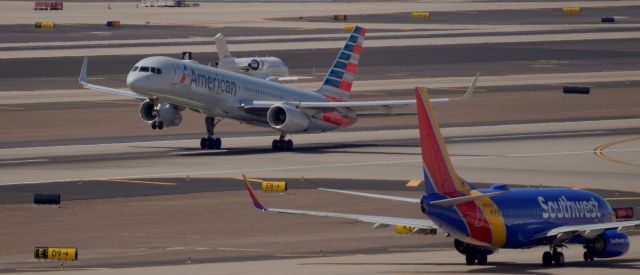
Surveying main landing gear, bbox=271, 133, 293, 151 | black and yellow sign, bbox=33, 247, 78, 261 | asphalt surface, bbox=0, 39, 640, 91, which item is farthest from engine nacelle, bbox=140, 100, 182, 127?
asphalt surface, bbox=0, 39, 640, 91

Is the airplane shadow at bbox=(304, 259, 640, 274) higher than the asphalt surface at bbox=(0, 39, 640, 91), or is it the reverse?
the asphalt surface at bbox=(0, 39, 640, 91)

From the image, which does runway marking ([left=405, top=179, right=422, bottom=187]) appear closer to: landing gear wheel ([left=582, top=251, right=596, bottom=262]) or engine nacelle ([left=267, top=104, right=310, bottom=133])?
engine nacelle ([left=267, top=104, right=310, bottom=133])

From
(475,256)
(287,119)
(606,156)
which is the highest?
(287,119)

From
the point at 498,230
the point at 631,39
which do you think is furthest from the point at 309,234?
the point at 631,39

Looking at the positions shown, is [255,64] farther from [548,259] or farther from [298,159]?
[548,259]

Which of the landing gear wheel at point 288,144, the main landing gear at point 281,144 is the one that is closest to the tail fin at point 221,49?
the landing gear wheel at point 288,144

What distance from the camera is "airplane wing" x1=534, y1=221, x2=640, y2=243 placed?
41.2m

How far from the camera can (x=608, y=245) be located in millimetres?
42750

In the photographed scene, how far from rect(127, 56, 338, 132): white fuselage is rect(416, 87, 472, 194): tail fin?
37280mm

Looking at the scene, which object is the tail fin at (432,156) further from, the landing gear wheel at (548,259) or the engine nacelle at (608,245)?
the engine nacelle at (608,245)

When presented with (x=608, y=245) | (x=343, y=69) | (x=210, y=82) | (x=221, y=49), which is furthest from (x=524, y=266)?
(x=221, y=49)

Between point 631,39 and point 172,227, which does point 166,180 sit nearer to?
point 172,227

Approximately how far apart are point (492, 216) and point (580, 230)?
2.59 meters

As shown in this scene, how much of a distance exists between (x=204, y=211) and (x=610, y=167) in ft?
73.9
